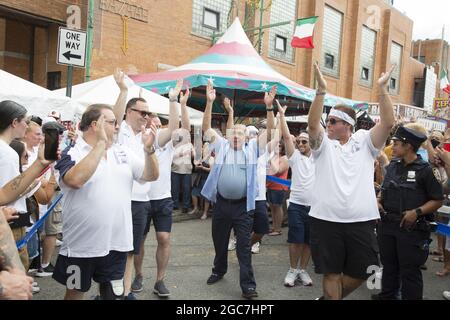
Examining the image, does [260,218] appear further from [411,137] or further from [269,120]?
[411,137]

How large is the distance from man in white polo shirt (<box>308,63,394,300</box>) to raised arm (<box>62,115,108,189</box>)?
5.86 feet

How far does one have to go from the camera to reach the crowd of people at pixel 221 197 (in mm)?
3084

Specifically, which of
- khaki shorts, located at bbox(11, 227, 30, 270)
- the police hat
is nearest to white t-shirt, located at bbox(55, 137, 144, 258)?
khaki shorts, located at bbox(11, 227, 30, 270)

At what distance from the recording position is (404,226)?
4.14m

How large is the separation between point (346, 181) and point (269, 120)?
1.57 meters

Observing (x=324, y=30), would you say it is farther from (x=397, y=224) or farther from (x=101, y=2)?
(x=397, y=224)

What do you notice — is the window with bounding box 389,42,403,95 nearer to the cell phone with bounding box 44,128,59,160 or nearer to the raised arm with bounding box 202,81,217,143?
the raised arm with bounding box 202,81,217,143

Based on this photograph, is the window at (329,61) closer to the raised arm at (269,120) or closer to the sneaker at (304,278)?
the raised arm at (269,120)

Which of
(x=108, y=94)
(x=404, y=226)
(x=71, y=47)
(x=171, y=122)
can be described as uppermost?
(x=71, y=47)

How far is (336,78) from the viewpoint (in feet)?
78.6

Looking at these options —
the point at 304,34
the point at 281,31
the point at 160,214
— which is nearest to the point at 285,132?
the point at 160,214

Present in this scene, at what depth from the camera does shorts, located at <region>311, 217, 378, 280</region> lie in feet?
11.9

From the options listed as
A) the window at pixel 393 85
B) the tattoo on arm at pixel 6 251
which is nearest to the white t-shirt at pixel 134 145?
the tattoo on arm at pixel 6 251
